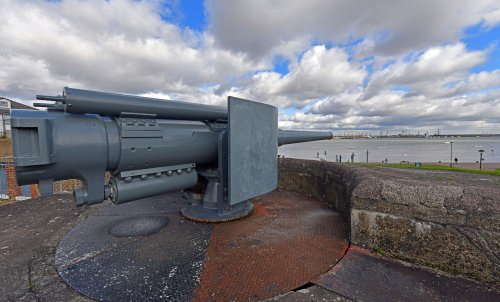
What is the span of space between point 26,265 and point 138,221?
1457 mm

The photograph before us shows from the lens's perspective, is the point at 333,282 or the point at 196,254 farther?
the point at 196,254

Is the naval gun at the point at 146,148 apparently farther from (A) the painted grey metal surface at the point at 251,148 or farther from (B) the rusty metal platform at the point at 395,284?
(B) the rusty metal platform at the point at 395,284

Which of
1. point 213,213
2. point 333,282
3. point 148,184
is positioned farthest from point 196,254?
point 333,282

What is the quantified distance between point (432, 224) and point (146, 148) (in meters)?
3.21

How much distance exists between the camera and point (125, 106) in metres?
2.67

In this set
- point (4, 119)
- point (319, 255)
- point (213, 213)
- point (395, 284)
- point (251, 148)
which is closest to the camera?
point (395, 284)

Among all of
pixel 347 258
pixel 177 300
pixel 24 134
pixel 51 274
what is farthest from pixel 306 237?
pixel 24 134

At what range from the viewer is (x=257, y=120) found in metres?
3.65

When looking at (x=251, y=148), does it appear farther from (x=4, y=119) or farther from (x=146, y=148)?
(x=4, y=119)

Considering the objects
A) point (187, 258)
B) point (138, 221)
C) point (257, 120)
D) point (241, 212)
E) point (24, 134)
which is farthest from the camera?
point (241, 212)

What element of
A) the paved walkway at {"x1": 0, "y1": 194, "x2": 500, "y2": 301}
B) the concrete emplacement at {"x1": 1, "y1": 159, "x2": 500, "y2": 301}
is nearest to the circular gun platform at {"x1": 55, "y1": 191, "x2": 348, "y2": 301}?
the concrete emplacement at {"x1": 1, "y1": 159, "x2": 500, "y2": 301}

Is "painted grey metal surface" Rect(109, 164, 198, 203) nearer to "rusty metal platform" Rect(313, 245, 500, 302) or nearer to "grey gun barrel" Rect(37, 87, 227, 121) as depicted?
"grey gun barrel" Rect(37, 87, 227, 121)

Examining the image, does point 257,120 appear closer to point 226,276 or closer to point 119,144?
point 119,144

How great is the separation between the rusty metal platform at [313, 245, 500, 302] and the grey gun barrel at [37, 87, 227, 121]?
245 cm
